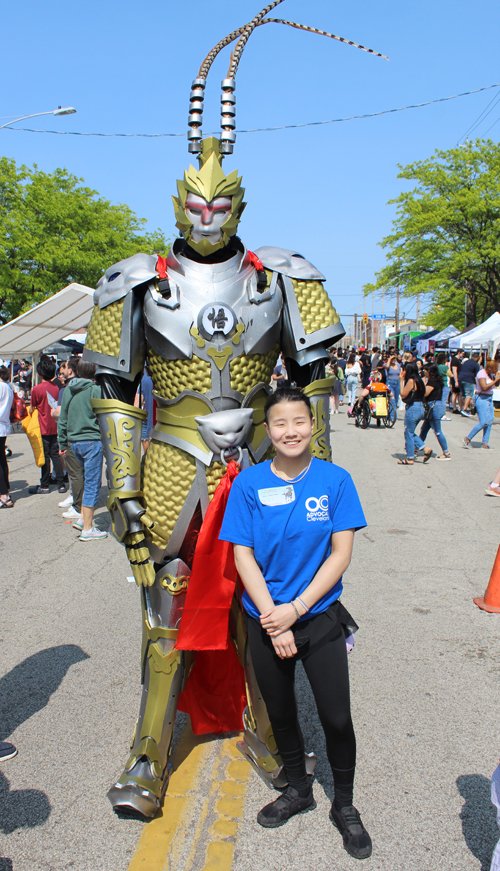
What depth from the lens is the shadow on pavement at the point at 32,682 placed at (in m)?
3.20

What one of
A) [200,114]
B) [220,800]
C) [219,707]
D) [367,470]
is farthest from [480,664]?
[367,470]

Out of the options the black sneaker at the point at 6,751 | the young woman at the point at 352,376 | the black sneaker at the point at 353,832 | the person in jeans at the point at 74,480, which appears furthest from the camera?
the young woman at the point at 352,376

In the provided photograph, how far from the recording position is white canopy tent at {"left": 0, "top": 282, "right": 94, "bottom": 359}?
11.5 meters

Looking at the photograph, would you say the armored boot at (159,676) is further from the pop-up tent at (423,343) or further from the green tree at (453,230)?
the pop-up tent at (423,343)

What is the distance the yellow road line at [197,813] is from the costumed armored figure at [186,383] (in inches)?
3.8

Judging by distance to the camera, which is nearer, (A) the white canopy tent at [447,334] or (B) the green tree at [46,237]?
(B) the green tree at [46,237]

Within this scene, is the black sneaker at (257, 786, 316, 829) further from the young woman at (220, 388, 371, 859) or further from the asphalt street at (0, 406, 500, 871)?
the young woman at (220, 388, 371, 859)

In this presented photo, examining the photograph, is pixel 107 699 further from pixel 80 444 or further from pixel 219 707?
pixel 80 444

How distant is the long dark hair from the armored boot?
844 cm

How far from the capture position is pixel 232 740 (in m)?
3.01

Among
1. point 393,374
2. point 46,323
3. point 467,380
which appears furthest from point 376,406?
point 46,323

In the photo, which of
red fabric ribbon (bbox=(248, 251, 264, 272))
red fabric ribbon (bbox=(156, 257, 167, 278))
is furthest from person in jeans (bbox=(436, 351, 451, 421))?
red fabric ribbon (bbox=(156, 257, 167, 278))

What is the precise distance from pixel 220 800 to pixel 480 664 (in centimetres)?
180

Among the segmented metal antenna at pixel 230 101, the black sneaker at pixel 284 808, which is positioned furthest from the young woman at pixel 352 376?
the black sneaker at pixel 284 808
